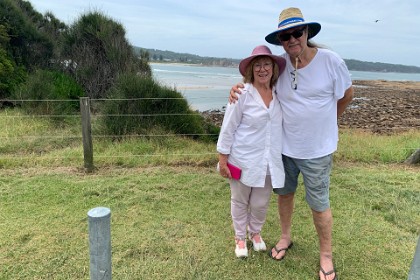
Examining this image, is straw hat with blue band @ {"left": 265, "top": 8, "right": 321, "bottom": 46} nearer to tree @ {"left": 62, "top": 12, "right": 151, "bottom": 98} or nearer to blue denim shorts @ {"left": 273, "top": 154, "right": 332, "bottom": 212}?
blue denim shorts @ {"left": 273, "top": 154, "right": 332, "bottom": 212}

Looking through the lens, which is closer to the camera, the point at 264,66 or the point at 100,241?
the point at 100,241

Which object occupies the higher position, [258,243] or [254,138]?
[254,138]

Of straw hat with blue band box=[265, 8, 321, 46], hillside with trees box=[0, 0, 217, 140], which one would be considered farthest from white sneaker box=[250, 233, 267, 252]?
hillside with trees box=[0, 0, 217, 140]

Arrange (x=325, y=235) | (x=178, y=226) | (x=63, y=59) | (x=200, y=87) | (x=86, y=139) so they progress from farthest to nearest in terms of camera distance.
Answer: (x=200, y=87)
(x=63, y=59)
(x=86, y=139)
(x=178, y=226)
(x=325, y=235)

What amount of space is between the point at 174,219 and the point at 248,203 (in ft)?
3.01

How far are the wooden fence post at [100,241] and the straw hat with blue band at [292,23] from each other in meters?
1.51

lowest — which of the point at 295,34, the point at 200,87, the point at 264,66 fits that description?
the point at 200,87

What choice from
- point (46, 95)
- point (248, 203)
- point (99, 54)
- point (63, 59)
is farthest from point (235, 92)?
point (63, 59)

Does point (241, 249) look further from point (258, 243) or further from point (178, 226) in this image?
point (178, 226)

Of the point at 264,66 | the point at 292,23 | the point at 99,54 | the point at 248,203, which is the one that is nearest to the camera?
the point at 292,23

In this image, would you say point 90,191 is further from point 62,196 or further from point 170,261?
point 170,261

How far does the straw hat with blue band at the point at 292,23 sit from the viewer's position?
2.17 meters

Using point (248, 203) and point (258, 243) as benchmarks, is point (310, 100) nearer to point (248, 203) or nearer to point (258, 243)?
point (248, 203)

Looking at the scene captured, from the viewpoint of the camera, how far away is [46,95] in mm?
8500
